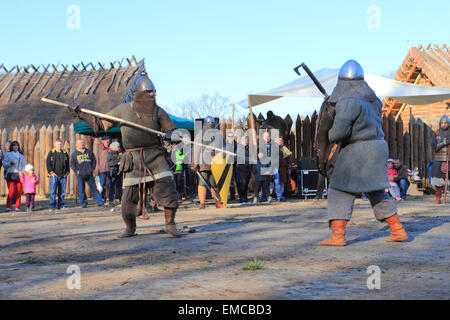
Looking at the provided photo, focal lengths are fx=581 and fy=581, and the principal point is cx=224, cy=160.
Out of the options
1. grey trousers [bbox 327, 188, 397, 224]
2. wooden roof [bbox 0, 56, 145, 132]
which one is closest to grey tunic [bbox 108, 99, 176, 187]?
grey trousers [bbox 327, 188, 397, 224]

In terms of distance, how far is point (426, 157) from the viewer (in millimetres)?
18219

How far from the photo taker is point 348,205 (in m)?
5.88

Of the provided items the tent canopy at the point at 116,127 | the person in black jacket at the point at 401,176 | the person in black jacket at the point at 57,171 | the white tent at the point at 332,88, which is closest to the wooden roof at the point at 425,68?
the white tent at the point at 332,88

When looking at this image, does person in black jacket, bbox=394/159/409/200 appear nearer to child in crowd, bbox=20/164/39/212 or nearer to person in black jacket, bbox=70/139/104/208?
person in black jacket, bbox=70/139/104/208

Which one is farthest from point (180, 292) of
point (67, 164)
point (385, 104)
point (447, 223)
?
point (385, 104)

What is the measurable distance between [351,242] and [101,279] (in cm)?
294

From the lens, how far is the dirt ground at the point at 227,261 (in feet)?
12.3

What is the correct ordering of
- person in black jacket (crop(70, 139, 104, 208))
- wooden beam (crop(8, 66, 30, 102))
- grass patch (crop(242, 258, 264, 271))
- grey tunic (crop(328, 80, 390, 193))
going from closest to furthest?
1. grass patch (crop(242, 258, 264, 271))
2. grey tunic (crop(328, 80, 390, 193))
3. person in black jacket (crop(70, 139, 104, 208))
4. wooden beam (crop(8, 66, 30, 102))

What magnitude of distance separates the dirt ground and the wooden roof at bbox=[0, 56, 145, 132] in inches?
620

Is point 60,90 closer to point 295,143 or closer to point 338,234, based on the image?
point 295,143

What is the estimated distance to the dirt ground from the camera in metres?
3.75

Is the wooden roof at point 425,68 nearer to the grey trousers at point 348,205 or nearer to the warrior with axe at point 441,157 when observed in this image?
the warrior with axe at point 441,157

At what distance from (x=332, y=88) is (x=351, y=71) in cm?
829

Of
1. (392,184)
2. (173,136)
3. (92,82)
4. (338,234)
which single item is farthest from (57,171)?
(92,82)
